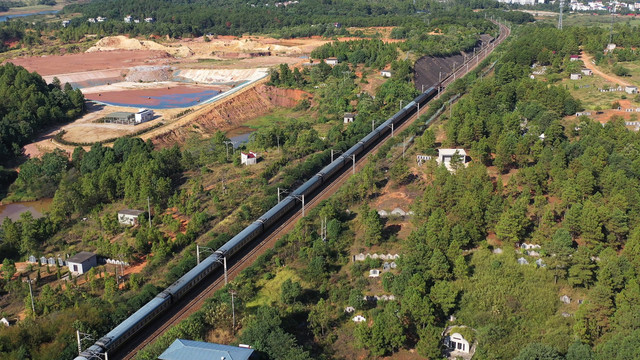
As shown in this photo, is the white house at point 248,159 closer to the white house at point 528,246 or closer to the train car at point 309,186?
the train car at point 309,186

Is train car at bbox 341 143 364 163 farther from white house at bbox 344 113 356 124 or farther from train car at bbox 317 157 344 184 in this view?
white house at bbox 344 113 356 124

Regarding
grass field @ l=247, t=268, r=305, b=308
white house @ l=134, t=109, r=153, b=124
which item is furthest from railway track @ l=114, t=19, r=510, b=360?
white house @ l=134, t=109, r=153, b=124

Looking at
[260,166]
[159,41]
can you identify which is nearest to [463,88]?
[260,166]

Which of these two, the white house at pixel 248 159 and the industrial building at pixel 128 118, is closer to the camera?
the white house at pixel 248 159

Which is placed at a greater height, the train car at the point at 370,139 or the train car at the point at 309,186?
the train car at the point at 370,139

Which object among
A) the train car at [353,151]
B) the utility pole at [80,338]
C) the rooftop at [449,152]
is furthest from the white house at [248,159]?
the utility pole at [80,338]

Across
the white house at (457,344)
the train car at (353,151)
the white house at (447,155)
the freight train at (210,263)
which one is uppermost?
the white house at (447,155)

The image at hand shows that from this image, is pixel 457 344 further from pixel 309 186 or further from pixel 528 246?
pixel 309 186

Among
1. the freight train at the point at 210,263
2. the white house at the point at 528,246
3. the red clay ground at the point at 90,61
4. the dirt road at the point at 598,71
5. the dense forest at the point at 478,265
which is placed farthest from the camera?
the red clay ground at the point at 90,61
